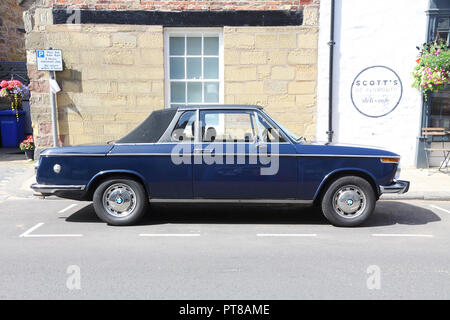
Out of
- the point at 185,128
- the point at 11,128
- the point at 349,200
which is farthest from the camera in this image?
the point at 11,128

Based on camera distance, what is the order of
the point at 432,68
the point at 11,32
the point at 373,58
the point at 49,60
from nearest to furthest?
1. the point at 432,68
2. the point at 49,60
3. the point at 373,58
4. the point at 11,32

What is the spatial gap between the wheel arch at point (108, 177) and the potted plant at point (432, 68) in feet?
24.1

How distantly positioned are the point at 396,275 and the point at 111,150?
3.82m

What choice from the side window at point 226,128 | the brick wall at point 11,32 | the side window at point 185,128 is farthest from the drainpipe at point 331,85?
the brick wall at point 11,32

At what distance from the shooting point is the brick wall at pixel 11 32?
15828mm

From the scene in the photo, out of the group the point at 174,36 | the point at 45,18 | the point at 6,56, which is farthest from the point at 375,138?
the point at 6,56

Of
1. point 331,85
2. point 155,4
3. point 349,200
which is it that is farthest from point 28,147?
point 349,200

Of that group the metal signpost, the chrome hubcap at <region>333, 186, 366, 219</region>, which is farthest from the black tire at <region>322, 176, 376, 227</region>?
the metal signpost

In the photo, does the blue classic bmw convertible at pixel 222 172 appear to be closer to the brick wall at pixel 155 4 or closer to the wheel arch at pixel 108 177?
the wheel arch at pixel 108 177

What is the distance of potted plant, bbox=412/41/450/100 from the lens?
9.09 metres

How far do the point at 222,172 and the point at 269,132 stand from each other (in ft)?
2.88

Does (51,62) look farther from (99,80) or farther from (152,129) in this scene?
(152,129)

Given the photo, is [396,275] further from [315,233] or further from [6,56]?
[6,56]

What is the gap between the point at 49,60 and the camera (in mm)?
9484
